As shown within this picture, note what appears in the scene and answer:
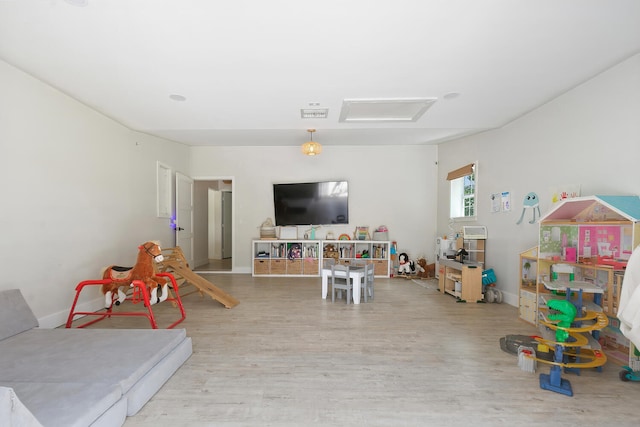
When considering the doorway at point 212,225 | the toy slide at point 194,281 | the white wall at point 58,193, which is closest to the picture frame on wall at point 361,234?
the toy slide at point 194,281

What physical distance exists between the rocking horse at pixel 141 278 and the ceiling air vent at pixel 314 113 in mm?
2490

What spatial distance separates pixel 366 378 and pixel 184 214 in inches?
197

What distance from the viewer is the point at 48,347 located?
2.07 meters

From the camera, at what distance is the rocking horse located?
3014mm

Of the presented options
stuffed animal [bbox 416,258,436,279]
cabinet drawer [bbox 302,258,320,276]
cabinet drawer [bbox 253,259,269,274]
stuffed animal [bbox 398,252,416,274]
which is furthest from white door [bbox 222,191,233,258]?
stuffed animal [bbox 416,258,436,279]

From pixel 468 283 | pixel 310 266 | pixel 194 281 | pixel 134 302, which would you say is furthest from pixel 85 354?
pixel 468 283

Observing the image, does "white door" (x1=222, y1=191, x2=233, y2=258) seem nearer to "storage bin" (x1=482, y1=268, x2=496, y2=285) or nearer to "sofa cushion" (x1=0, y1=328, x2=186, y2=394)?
"sofa cushion" (x1=0, y1=328, x2=186, y2=394)

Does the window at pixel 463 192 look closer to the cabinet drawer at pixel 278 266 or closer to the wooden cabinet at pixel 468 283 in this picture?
the wooden cabinet at pixel 468 283

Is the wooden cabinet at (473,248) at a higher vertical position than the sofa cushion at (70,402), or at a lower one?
higher

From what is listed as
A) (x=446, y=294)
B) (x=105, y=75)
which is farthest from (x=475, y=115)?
(x=105, y=75)

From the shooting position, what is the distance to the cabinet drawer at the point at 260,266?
5820 mm

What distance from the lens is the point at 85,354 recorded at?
6.47 feet

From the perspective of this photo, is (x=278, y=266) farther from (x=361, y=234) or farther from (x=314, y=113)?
(x=314, y=113)

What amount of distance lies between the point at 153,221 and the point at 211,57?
139 inches
